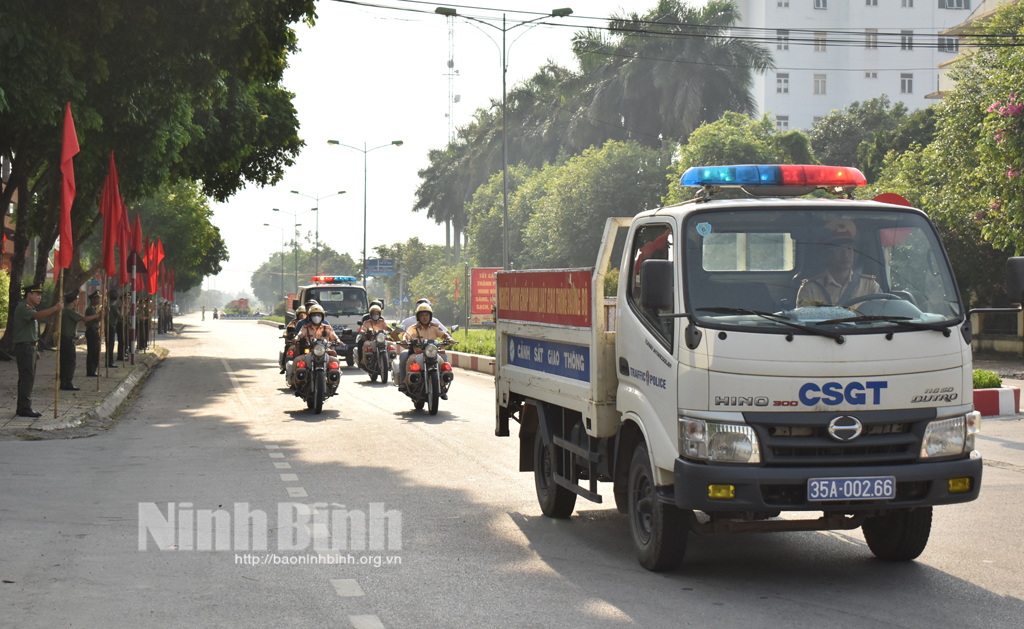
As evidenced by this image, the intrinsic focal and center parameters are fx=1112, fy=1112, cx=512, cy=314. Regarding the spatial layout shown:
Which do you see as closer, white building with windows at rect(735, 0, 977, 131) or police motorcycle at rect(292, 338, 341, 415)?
police motorcycle at rect(292, 338, 341, 415)

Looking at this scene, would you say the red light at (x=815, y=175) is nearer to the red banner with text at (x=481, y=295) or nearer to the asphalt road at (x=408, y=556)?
the asphalt road at (x=408, y=556)

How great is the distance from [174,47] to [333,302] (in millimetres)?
14568

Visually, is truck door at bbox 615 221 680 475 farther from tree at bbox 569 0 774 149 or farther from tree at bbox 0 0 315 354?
tree at bbox 569 0 774 149

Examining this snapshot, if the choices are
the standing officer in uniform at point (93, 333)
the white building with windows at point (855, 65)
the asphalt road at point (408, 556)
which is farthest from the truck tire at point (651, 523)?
the white building with windows at point (855, 65)

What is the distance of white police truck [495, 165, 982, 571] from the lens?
5.68 meters

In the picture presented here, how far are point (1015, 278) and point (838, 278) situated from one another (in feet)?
3.56

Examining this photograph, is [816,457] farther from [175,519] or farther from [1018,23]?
[1018,23]

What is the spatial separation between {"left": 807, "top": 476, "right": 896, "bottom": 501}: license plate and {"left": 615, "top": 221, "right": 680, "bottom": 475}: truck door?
740 mm

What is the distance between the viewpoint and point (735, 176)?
6602 mm

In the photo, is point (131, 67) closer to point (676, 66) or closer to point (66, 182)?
point (66, 182)

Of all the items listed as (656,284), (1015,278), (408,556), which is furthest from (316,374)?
(1015,278)

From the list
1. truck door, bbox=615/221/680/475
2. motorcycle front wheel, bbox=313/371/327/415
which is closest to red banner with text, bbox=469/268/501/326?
motorcycle front wheel, bbox=313/371/327/415

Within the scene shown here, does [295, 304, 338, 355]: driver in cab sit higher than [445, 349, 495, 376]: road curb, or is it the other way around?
[295, 304, 338, 355]: driver in cab

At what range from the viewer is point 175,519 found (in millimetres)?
8047
